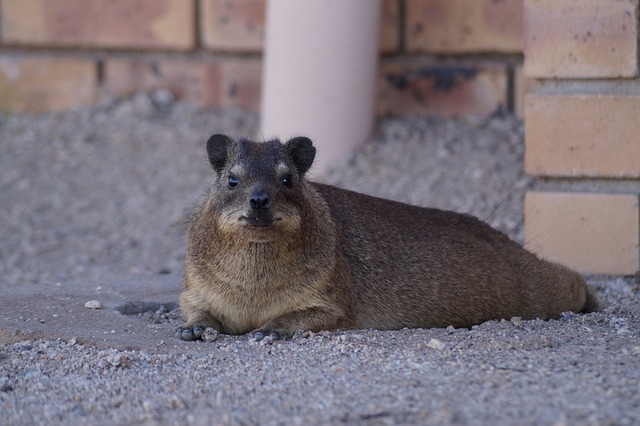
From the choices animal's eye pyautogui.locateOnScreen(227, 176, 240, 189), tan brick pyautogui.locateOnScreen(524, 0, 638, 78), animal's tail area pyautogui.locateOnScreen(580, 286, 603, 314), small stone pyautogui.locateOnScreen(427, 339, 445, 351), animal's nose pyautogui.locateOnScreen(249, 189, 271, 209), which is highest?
tan brick pyautogui.locateOnScreen(524, 0, 638, 78)

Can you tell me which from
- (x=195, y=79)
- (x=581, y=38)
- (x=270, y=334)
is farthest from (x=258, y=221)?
(x=195, y=79)

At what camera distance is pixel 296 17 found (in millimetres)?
7758

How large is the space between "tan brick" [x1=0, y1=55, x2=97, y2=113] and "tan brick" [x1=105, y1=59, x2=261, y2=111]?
20 cm

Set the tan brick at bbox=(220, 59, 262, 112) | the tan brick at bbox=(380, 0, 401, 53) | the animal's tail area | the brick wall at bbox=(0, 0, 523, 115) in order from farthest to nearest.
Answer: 1. the tan brick at bbox=(220, 59, 262, 112)
2. the tan brick at bbox=(380, 0, 401, 53)
3. the brick wall at bbox=(0, 0, 523, 115)
4. the animal's tail area

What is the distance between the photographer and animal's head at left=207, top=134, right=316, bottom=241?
16.1 ft

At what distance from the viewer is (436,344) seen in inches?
178

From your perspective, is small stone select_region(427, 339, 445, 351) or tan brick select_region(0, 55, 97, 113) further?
tan brick select_region(0, 55, 97, 113)

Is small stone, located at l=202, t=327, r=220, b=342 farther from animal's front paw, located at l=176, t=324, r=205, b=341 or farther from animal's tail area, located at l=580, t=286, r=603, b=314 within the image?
A: animal's tail area, located at l=580, t=286, r=603, b=314

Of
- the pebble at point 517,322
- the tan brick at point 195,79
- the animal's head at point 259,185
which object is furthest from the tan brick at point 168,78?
the pebble at point 517,322

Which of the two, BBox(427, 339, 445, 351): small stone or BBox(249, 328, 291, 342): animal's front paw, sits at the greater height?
BBox(427, 339, 445, 351): small stone

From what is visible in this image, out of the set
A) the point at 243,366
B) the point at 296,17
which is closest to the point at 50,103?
the point at 296,17

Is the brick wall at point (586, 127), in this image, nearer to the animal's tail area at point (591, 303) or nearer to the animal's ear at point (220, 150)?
the animal's tail area at point (591, 303)

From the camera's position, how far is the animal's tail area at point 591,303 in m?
5.84

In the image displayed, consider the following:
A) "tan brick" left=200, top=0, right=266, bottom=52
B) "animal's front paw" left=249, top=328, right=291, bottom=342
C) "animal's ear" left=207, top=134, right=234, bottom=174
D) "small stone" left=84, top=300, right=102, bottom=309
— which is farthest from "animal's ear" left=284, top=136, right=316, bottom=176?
"tan brick" left=200, top=0, right=266, bottom=52
